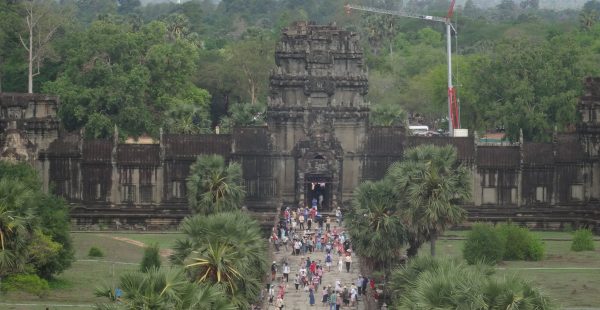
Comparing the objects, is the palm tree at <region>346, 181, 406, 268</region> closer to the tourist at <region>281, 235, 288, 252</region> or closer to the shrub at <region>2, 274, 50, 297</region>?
the tourist at <region>281, 235, 288, 252</region>

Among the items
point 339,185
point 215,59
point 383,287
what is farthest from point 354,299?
point 215,59

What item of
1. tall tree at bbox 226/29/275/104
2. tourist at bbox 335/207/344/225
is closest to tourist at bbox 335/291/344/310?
tourist at bbox 335/207/344/225

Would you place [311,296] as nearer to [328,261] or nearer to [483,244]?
[328,261]

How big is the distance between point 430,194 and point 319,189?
92.4 feet

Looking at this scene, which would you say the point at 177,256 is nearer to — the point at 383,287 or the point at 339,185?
the point at 383,287

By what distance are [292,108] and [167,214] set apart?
422 inches

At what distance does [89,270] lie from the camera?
316ft

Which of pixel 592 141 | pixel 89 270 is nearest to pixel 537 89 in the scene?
pixel 592 141

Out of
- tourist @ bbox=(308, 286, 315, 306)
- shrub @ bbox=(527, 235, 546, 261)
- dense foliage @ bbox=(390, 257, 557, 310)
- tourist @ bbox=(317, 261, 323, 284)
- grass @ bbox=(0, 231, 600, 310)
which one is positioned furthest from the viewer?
shrub @ bbox=(527, 235, 546, 261)

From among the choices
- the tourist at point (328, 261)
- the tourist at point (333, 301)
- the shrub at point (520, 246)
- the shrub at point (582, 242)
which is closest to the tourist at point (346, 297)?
the tourist at point (333, 301)

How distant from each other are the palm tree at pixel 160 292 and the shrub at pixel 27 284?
2345 cm

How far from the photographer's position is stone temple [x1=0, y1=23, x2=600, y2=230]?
118 m

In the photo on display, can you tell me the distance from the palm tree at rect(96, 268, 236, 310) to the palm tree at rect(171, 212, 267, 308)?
8248mm

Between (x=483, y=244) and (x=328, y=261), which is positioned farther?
(x=483, y=244)
